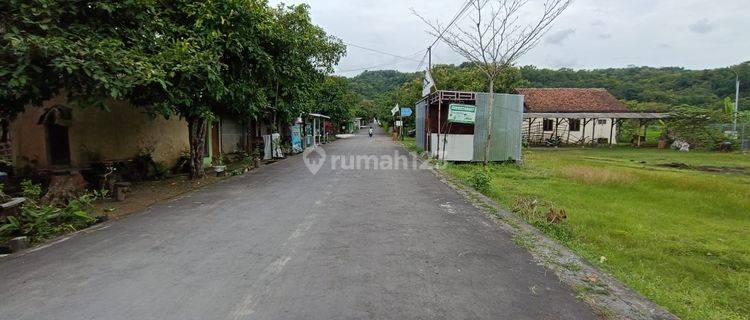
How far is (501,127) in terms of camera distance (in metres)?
16.9

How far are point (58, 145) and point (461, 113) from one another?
12340mm

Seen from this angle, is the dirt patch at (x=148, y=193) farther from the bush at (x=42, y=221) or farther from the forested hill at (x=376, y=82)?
the forested hill at (x=376, y=82)

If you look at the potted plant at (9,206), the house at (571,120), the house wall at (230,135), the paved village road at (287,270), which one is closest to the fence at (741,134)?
the house at (571,120)

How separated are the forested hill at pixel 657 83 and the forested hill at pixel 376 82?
1633 centimetres

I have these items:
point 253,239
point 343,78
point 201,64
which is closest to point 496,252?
point 253,239

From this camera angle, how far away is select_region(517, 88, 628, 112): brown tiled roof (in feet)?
119

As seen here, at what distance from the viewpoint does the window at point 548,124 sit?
36375 millimetres

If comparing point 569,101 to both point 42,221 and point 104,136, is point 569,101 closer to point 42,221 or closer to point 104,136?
point 104,136

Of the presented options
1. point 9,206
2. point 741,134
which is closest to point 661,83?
point 741,134

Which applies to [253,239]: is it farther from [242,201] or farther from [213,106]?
[213,106]

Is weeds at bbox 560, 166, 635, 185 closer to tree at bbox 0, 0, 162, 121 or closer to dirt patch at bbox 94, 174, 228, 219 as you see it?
dirt patch at bbox 94, 174, 228, 219

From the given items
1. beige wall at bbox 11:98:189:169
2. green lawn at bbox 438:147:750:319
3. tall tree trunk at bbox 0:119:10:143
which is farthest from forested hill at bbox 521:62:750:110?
tall tree trunk at bbox 0:119:10:143

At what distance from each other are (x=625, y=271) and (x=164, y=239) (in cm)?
593

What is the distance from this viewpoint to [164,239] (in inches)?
230
